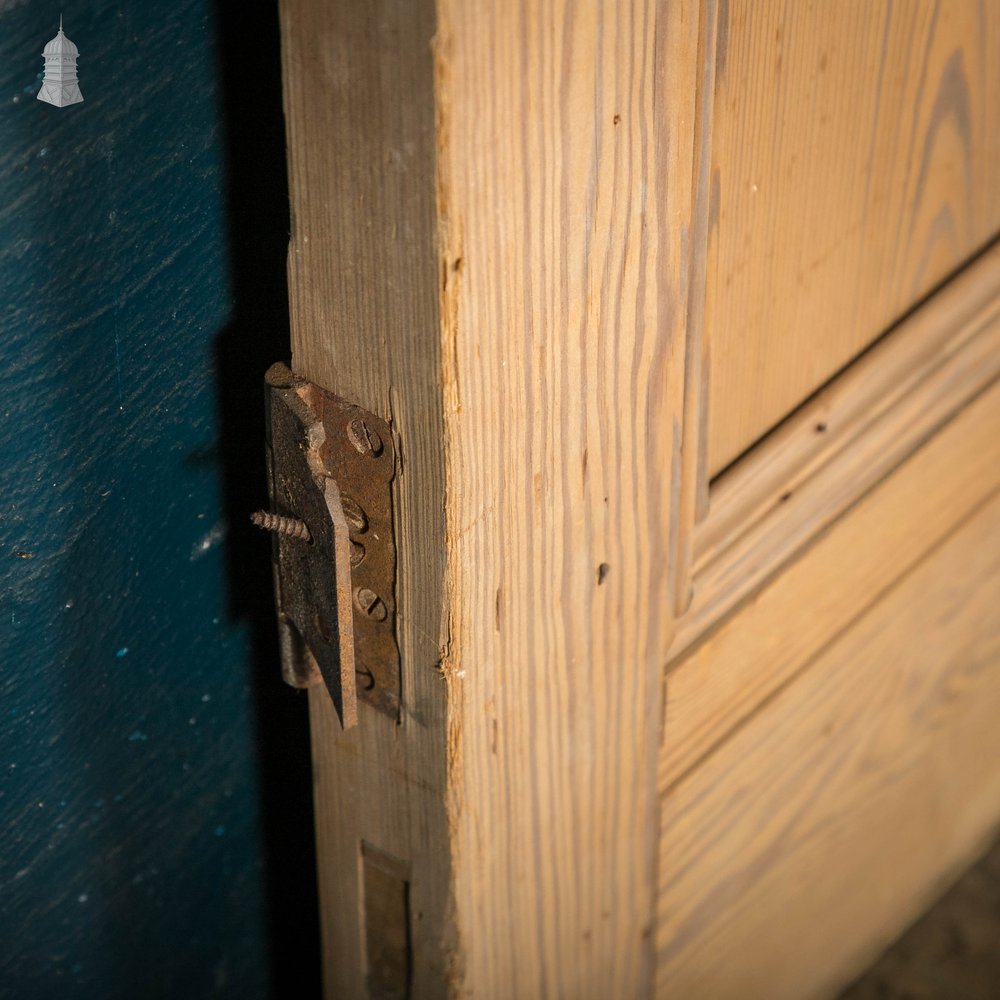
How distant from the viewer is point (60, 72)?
70 cm

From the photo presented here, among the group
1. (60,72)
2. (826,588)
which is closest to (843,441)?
(826,588)

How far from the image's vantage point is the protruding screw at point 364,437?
2.37ft

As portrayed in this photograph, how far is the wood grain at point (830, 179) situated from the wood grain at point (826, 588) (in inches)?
5.2

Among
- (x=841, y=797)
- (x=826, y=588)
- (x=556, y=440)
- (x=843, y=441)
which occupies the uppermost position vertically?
(x=556, y=440)

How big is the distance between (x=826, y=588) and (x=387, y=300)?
0.53 meters

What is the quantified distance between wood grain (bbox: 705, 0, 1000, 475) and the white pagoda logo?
350 mm

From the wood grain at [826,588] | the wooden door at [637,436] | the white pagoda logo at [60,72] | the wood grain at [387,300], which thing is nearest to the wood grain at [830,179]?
the wooden door at [637,436]

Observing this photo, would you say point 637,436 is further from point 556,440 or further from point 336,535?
point 336,535

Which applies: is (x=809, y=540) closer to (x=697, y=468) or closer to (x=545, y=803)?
(x=697, y=468)

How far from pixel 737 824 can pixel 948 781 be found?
0.50 m

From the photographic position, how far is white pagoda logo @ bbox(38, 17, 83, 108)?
697 mm

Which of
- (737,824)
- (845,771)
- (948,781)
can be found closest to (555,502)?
(737,824)

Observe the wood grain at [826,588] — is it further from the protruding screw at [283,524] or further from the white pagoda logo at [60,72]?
the white pagoda logo at [60,72]

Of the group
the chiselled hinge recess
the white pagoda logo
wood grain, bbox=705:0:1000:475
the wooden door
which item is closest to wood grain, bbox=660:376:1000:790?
the wooden door
